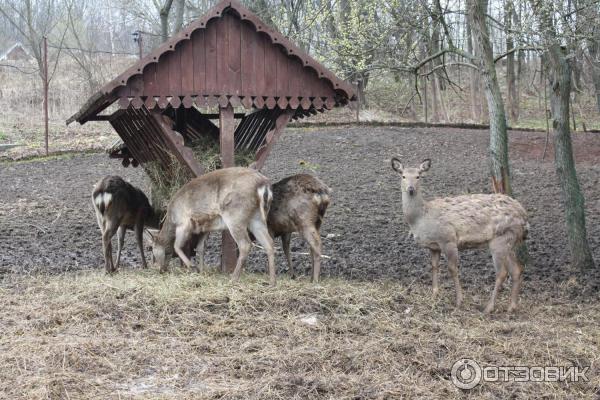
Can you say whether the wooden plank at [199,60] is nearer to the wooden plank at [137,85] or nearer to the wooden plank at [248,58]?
the wooden plank at [248,58]

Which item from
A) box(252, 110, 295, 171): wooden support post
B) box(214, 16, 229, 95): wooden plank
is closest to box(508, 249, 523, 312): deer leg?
box(252, 110, 295, 171): wooden support post

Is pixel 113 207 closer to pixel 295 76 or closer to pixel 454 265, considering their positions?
pixel 295 76

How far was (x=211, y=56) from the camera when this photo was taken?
821 cm

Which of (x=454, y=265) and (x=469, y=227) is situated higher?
(x=469, y=227)

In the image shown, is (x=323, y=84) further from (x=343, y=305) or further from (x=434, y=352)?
(x=434, y=352)

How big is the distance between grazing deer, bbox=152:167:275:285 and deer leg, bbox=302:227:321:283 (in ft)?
1.49

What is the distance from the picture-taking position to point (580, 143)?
19.5 metres

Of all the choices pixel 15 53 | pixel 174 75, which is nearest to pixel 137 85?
pixel 174 75

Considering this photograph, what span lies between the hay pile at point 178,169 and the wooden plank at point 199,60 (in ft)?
2.95

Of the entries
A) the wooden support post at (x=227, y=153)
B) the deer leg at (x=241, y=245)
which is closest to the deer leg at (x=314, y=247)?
the deer leg at (x=241, y=245)

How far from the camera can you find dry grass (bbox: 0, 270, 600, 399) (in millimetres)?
4953

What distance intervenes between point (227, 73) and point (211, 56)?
9.1 inches

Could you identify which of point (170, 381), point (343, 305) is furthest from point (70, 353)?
point (343, 305)

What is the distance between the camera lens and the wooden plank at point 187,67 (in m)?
8.09
